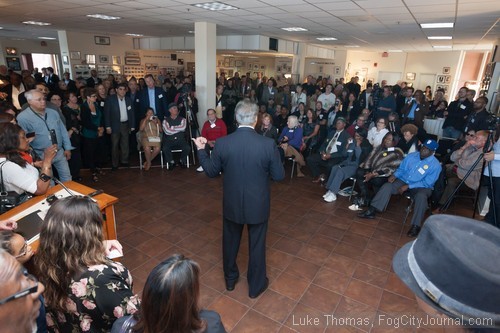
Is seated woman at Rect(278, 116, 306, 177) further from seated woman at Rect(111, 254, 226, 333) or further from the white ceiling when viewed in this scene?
seated woman at Rect(111, 254, 226, 333)

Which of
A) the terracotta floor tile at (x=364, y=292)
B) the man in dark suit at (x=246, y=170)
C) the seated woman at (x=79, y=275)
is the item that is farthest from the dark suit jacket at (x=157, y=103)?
the seated woman at (x=79, y=275)

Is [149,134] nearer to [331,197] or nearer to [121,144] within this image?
[121,144]

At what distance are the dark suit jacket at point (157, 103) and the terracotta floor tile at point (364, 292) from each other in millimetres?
4945

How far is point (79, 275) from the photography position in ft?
4.07

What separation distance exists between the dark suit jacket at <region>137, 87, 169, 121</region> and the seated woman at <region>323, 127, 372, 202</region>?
3695 millimetres

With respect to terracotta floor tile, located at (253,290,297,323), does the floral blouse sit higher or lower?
higher

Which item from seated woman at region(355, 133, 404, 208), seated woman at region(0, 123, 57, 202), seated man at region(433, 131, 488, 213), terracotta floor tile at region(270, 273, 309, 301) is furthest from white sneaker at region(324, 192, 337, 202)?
seated woman at region(0, 123, 57, 202)

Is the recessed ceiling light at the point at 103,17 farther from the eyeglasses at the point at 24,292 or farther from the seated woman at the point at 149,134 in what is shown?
the eyeglasses at the point at 24,292

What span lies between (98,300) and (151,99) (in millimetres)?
5468

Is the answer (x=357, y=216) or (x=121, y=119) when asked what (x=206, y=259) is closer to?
(x=357, y=216)

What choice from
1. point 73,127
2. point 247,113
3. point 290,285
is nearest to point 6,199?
point 247,113

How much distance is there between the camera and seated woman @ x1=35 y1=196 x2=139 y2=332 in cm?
123

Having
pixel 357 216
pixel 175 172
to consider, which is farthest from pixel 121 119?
pixel 357 216

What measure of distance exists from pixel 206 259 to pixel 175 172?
2.87 m
